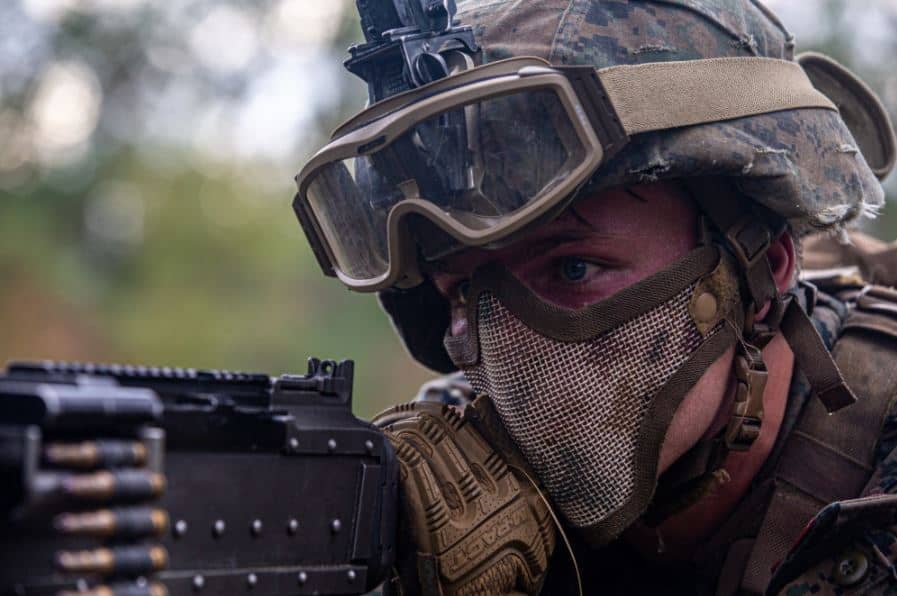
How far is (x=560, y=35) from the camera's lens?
3.22 m

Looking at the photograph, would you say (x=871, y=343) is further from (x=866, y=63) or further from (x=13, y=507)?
(x=866, y=63)

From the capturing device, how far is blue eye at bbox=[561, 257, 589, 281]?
3213mm

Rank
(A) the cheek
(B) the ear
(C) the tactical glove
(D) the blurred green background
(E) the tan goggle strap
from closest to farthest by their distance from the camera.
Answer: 1. (C) the tactical glove
2. (E) the tan goggle strap
3. (A) the cheek
4. (B) the ear
5. (D) the blurred green background

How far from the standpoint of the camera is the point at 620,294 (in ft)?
10.4

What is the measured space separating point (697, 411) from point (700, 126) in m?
0.77

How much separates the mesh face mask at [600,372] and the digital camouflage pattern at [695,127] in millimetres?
268

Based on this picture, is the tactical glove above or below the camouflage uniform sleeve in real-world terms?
above

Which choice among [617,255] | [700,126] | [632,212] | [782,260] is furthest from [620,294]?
[782,260]

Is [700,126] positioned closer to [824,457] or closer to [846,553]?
[824,457]

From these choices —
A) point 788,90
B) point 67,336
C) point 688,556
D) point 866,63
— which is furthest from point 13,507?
point 67,336

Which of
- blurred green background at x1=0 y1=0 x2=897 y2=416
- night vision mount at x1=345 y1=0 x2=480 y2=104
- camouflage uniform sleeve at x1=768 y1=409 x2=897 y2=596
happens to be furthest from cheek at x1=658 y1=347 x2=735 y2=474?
blurred green background at x1=0 y1=0 x2=897 y2=416

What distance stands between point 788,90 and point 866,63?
11.7m

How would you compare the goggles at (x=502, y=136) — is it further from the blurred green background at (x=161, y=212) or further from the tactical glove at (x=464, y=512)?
the blurred green background at (x=161, y=212)

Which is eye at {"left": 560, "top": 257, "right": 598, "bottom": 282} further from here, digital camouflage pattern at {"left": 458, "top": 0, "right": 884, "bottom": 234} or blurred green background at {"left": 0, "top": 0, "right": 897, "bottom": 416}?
blurred green background at {"left": 0, "top": 0, "right": 897, "bottom": 416}
